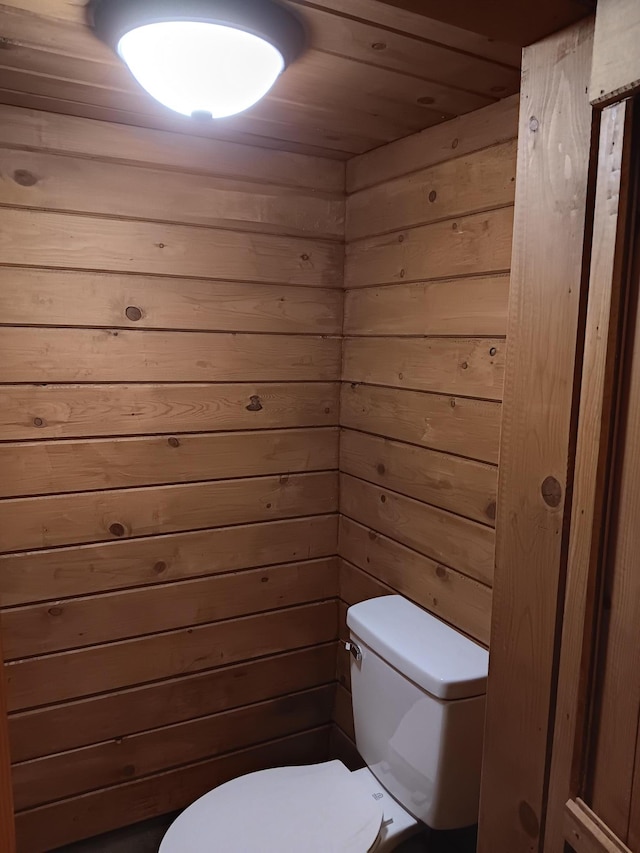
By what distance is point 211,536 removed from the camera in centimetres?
202

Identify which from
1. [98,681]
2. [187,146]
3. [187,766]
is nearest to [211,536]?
[98,681]

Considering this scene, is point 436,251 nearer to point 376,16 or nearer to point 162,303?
point 376,16

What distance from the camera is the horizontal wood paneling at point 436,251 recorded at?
1550 millimetres

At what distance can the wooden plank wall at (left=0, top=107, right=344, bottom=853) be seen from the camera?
174 cm

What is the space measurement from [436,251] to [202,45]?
0.79 m

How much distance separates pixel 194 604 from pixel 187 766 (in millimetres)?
540

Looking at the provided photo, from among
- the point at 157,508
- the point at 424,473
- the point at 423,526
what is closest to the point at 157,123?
the point at 157,508

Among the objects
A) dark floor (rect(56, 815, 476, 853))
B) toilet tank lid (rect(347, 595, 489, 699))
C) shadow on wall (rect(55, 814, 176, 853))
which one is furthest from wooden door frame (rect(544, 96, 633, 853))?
shadow on wall (rect(55, 814, 176, 853))

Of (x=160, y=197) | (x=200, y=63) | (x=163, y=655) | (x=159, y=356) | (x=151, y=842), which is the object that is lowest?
(x=151, y=842)

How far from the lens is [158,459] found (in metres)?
1.91

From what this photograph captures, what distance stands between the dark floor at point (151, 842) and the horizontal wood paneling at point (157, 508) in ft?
3.08

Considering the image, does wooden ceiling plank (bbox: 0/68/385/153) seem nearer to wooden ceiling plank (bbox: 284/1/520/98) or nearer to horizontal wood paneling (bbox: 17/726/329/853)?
wooden ceiling plank (bbox: 284/1/520/98)

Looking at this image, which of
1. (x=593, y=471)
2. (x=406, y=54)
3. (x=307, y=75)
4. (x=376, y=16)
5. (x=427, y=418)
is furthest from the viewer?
(x=427, y=418)

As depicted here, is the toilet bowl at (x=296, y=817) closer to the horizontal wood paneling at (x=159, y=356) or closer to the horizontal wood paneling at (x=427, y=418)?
the horizontal wood paneling at (x=427, y=418)
